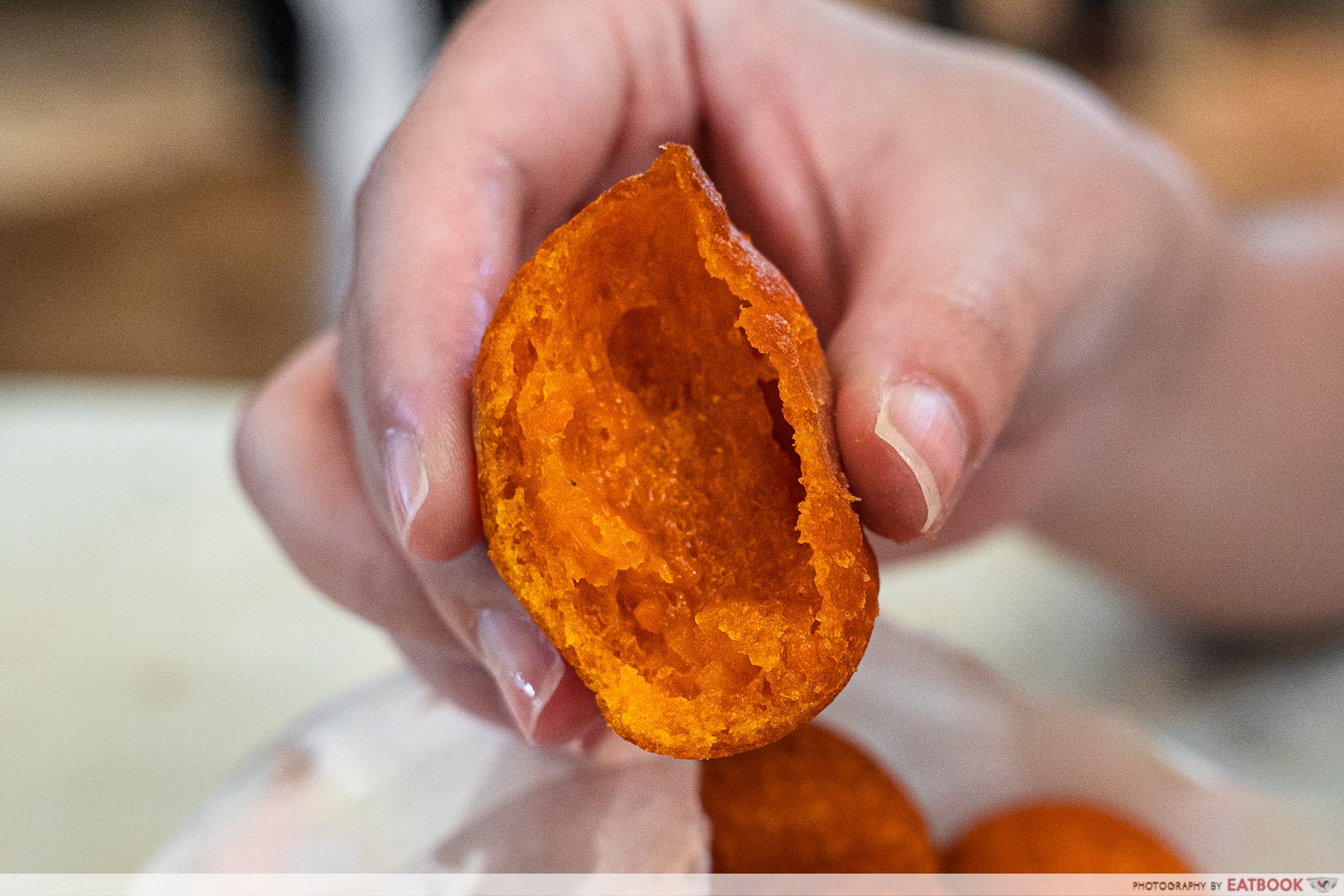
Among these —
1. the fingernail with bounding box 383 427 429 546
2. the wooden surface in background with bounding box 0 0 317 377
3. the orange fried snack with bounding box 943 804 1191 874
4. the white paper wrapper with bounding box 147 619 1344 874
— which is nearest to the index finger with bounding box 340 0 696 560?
the fingernail with bounding box 383 427 429 546

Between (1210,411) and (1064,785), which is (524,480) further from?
(1210,411)

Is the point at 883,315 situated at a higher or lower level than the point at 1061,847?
higher

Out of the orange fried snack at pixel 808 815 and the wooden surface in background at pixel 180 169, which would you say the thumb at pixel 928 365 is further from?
the wooden surface in background at pixel 180 169

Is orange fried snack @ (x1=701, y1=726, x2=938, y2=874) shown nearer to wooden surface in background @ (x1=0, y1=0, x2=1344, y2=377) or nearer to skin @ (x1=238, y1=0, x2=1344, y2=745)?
skin @ (x1=238, y1=0, x2=1344, y2=745)

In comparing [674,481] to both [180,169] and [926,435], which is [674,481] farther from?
[180,169]

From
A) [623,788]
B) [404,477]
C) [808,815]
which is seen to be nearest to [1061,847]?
[808,815]

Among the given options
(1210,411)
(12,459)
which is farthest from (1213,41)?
(12,459)
